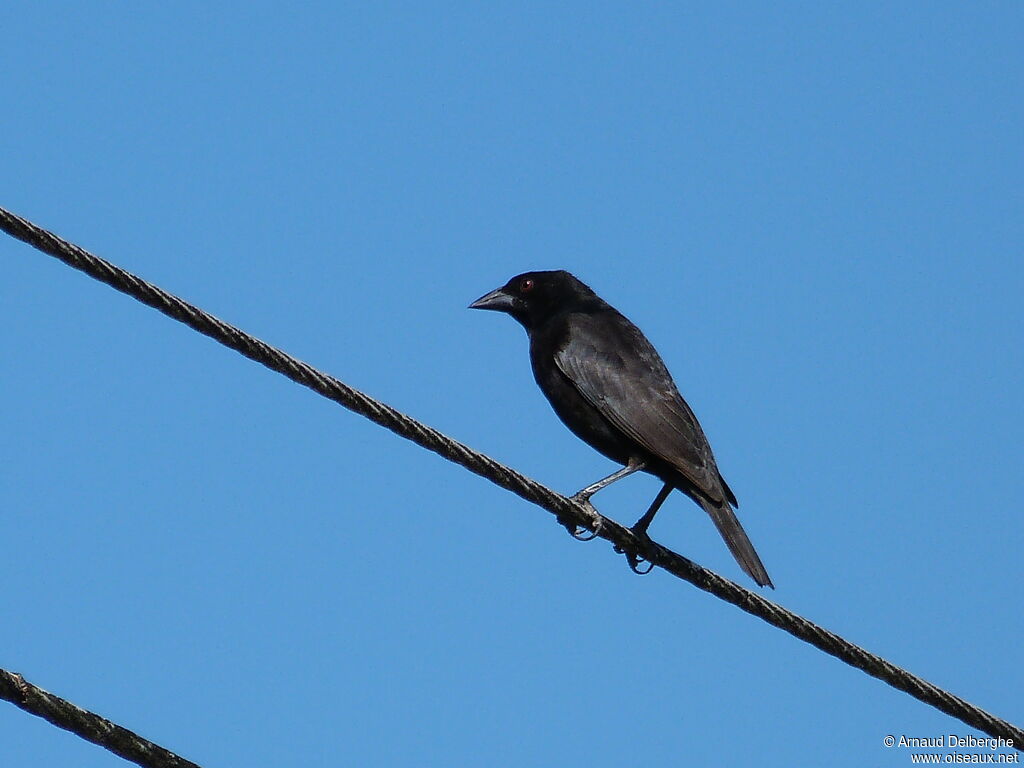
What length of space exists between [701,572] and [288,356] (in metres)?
2.11

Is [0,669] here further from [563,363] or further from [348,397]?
[563,363]

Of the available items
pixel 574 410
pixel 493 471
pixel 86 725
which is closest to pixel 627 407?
pixel 574 410

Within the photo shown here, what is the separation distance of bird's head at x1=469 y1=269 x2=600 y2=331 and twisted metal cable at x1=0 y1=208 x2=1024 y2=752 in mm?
2808

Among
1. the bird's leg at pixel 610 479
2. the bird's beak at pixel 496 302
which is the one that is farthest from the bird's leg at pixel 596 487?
the bird's beak at pixel 496 302

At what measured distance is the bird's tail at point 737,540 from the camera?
650cm

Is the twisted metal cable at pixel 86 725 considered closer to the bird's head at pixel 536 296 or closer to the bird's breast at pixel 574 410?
the bird's breast at pixel 574 410

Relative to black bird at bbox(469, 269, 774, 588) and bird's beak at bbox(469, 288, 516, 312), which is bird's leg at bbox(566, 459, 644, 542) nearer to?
black bird at bbox(469, 269, 774, 588)

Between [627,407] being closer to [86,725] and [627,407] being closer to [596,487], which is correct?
[596,487]

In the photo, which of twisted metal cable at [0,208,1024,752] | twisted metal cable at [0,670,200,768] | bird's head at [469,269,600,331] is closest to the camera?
twisted metal cable at [0,670,200,768]

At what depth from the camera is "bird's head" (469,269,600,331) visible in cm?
883

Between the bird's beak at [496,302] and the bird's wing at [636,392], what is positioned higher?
the bird's beak at [496,302]

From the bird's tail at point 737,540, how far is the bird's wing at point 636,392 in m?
0.06

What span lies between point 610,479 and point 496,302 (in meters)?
2.36

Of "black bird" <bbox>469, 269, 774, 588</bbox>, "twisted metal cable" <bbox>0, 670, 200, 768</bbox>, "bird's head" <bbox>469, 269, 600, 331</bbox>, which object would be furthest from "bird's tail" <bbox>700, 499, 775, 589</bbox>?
"twisted metal cable" <bbox>0, 670, 200, 768</bbox>
